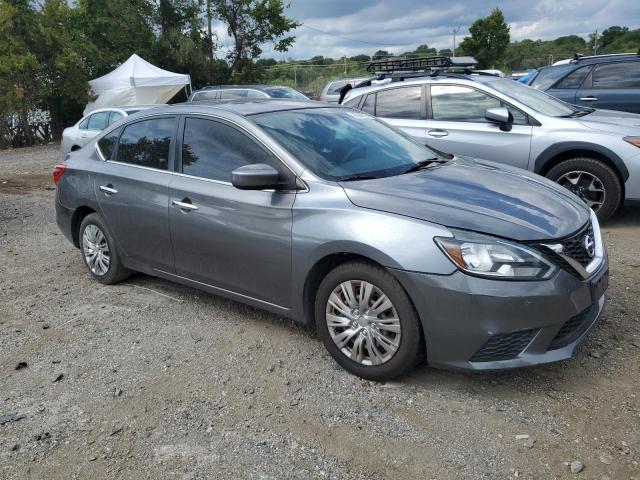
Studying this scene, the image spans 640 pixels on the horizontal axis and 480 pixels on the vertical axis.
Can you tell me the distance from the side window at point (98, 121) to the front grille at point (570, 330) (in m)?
10.9

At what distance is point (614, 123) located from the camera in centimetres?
643

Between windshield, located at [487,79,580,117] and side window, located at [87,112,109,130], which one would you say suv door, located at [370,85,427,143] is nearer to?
windshield, located at [487,79,580,117]

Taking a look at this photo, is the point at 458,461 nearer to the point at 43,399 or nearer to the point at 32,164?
the point at 43,399

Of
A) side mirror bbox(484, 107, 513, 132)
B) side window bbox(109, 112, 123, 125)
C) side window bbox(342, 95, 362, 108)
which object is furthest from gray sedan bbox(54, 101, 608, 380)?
side window bbox(109, 112, 123, 125)

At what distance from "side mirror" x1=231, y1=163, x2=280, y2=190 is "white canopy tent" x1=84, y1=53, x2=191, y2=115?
20757 millimetres

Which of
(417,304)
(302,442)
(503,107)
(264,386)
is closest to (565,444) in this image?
(417,304)

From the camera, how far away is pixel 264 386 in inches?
139

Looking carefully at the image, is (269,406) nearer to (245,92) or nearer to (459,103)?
(459,103)

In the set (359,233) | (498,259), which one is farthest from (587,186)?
(359,233)

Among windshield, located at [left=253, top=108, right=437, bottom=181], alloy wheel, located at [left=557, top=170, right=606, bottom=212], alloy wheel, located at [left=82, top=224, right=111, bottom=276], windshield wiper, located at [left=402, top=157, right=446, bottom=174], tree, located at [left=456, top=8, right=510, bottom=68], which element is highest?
tree, located at [left=456, top=8, right=510, bottom=68]

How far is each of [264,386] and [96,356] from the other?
4.26 feet

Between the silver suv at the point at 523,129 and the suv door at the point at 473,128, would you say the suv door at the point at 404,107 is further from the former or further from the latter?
the suv door at the point at 473,128

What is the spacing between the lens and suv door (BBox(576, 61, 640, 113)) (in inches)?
344

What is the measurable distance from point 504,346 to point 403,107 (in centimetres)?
486
